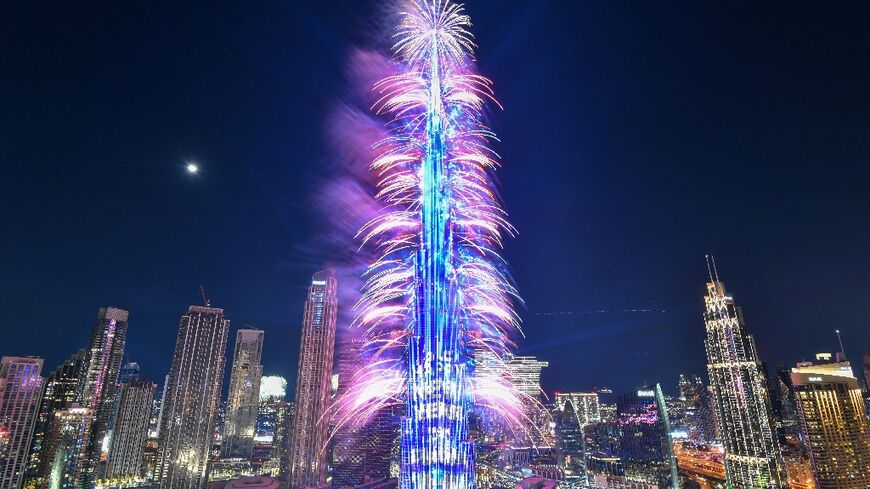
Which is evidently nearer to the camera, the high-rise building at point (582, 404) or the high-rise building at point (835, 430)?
the high-rise building at point (835, 430)

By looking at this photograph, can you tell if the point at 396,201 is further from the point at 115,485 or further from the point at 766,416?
the point at 115,485

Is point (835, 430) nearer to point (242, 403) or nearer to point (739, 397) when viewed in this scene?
point (739, 397)

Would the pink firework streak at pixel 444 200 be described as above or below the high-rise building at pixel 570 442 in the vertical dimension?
above

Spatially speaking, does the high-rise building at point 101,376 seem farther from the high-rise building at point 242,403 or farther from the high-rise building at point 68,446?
the high-rise building at point 242,403

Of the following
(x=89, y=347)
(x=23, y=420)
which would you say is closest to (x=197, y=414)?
(x=89, y=347)

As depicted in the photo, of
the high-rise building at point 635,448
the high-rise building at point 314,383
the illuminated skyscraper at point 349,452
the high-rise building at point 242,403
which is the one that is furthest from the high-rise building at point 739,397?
the high-rise building at point 242,403

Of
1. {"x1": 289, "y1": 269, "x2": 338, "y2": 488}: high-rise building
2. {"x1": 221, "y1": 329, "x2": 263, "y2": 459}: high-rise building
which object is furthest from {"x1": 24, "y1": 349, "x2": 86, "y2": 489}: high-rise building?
{"x1": 221, "y1": 329, "x2": 263, "y2": 459}: high-rise building
